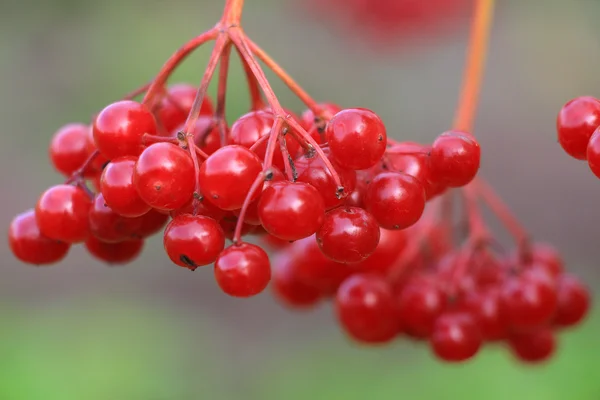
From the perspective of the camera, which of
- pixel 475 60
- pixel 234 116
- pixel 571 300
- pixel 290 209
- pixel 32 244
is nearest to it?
pixel 290 209

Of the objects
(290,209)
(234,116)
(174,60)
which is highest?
(174,60)

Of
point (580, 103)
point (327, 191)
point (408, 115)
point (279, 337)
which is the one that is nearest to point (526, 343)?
point (580, 103)

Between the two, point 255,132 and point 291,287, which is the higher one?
point 255,132

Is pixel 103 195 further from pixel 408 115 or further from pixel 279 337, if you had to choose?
pixel 408 115

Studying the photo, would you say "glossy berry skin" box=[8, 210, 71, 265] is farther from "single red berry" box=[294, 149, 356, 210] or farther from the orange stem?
the orange stem

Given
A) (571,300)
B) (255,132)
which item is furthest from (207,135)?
(571,300)

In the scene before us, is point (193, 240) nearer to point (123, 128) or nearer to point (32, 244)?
point (123, 128)
